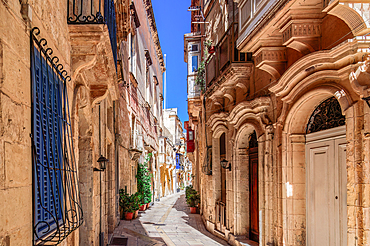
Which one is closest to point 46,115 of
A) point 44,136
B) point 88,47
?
point 44,136

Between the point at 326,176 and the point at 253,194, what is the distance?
369 cm

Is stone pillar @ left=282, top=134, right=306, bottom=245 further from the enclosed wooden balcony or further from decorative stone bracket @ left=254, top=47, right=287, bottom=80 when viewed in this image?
the enclosed wooden balcony

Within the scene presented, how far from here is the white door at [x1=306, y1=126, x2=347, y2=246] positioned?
5.31 metres

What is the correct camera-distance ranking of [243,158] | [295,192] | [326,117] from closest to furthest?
1. [326,117]
2. [295,192]
3. [243,158]

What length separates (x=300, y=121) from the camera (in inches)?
256

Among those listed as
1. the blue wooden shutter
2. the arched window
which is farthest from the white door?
the blue wooden shutter

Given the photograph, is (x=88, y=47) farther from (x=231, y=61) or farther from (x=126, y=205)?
(x=126, y=205)

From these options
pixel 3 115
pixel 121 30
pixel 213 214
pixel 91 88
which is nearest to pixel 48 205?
pixel 3 115

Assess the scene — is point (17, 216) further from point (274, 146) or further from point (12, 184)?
point (274, 146)

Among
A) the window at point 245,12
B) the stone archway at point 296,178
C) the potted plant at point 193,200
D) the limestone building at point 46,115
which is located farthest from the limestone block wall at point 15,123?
the potted plant at point 193,200

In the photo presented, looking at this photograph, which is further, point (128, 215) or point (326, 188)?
point (128, 215)

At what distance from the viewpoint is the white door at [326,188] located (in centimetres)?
531

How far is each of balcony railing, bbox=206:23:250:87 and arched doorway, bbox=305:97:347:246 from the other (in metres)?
3.24

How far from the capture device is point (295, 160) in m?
6.52
